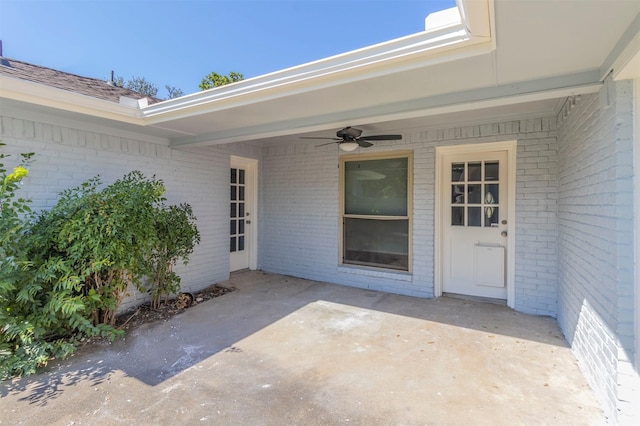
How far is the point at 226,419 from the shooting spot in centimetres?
203

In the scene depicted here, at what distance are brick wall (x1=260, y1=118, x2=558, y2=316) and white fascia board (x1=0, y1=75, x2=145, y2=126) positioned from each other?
9.18 ft

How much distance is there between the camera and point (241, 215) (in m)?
6.06

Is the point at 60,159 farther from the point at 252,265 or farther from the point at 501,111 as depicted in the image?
the point at 501,111

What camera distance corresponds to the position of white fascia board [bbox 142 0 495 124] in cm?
194

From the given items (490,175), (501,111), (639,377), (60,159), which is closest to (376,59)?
(501,111)

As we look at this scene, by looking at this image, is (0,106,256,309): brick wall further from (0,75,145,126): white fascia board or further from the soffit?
the soffit

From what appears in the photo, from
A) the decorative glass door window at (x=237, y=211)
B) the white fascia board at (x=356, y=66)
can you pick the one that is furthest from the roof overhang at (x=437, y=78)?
the decorative glass door window at (x=237, y=211)

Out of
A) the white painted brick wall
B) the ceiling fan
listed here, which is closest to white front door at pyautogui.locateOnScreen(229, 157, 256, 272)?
the ceiling fan

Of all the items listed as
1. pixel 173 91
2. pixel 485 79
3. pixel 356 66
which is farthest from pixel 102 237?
pixel 173 91

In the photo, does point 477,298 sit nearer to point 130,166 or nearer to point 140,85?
point 130,166

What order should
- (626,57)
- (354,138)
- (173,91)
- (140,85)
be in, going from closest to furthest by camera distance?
(626,57) < (354,138) < (140,85) < (173,91)

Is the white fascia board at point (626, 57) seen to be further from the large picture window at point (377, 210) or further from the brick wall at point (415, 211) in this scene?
the large picture window at point (377, 210)

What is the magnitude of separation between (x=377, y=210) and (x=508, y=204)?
1.89 metres

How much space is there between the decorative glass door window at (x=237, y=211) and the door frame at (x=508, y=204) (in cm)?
362
